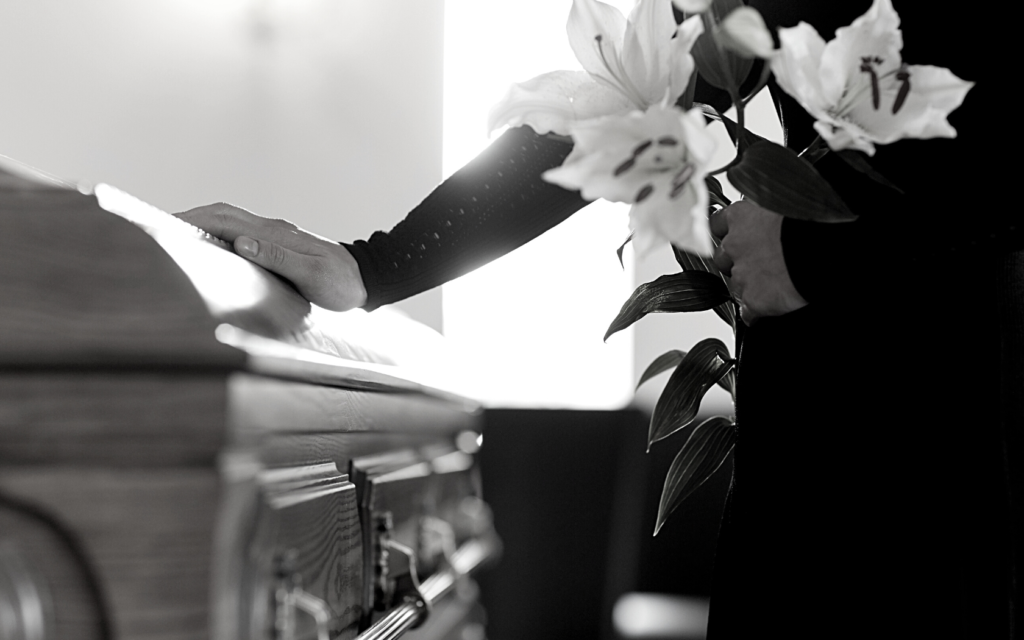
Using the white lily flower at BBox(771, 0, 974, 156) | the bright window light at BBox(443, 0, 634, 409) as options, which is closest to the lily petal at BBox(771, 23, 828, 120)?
the white lily flower at BBox(771, 0, 974, 156)

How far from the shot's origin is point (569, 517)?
2.56m

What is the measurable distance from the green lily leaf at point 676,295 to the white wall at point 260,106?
1653 mm

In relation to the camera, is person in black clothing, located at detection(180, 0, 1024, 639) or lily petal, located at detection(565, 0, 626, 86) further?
person in black clothing, located at detection(180, 0, 1024, 639)

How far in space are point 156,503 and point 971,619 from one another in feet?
1.96

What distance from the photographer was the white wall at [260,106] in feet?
6.91

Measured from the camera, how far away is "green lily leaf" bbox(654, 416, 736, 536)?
0.85m

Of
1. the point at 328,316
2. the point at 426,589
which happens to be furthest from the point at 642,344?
the point at 328,316

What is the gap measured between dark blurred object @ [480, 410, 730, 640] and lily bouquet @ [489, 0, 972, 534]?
1979 millimetres

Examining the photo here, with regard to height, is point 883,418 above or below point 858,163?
below

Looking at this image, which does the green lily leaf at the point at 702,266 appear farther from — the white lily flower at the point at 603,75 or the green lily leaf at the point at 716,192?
the white lily flower at the point at 603,75

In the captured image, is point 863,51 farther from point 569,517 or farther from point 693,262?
point 569,517

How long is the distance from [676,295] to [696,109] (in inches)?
11.7

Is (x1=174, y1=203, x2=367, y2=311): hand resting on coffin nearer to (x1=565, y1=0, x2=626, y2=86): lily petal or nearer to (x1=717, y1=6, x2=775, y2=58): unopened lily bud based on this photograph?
(x1=565, y1=0, x2=626, y2=86): lily petal

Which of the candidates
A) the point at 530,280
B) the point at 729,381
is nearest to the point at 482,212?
the point at 729,381
